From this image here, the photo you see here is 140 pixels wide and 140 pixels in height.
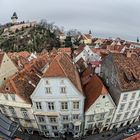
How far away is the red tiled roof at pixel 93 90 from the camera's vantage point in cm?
5862

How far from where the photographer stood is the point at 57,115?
59.8m

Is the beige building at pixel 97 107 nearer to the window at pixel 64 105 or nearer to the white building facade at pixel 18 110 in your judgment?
the window at pixel 64 105

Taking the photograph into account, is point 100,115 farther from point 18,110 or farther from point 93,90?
point 18,110

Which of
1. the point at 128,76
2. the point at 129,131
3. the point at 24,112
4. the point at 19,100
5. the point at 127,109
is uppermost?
the point at 128,76

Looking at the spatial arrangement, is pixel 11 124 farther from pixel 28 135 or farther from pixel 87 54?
pixel 87 54

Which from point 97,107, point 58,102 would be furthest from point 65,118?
point 97,107

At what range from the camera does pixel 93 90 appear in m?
61.8

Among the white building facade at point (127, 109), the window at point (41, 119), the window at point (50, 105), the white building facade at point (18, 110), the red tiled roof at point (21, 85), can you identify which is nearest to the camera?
the window at point (50, 105)

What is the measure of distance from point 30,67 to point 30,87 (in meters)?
8.78

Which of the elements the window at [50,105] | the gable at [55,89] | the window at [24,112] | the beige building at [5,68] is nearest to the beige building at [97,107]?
the gable at [55,89]

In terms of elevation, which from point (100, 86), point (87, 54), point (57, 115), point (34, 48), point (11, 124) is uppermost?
point (11, 124)

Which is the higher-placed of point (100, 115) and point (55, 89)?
point (55, 89)

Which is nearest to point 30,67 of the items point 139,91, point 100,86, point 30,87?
point 30,87

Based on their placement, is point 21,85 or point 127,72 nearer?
point 127,72
